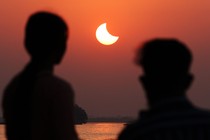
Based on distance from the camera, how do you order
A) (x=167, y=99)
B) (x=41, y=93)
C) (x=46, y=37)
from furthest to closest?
(x=46, y=37) < (x=41, y=93) < (x=167, y=99)

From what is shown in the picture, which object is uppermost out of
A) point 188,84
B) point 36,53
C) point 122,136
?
point 36,53

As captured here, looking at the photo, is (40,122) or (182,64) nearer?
(182,64)

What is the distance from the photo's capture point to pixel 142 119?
3545 millimetres

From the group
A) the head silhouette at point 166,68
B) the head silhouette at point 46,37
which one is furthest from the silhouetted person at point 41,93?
the head silhouette at point 166,68

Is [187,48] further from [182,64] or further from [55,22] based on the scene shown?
[55,22]

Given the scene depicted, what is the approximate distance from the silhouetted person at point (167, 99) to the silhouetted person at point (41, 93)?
2.80 feet

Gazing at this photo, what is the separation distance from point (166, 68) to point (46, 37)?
4.07ft

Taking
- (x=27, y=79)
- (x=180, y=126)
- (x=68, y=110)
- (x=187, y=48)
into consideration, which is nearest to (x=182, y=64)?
(x=187, y=48)

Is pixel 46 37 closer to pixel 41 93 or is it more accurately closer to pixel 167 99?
pixel 41 93

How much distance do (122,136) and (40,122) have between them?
1.03 metres

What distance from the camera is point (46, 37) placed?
4602mm

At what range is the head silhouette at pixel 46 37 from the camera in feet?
14.9

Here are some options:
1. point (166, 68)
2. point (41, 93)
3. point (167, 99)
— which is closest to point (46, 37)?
point (41, 93)

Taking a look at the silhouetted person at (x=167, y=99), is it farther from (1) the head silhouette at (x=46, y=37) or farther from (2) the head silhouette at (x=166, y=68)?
(1) the head silhouette at (x=46, y=37)
